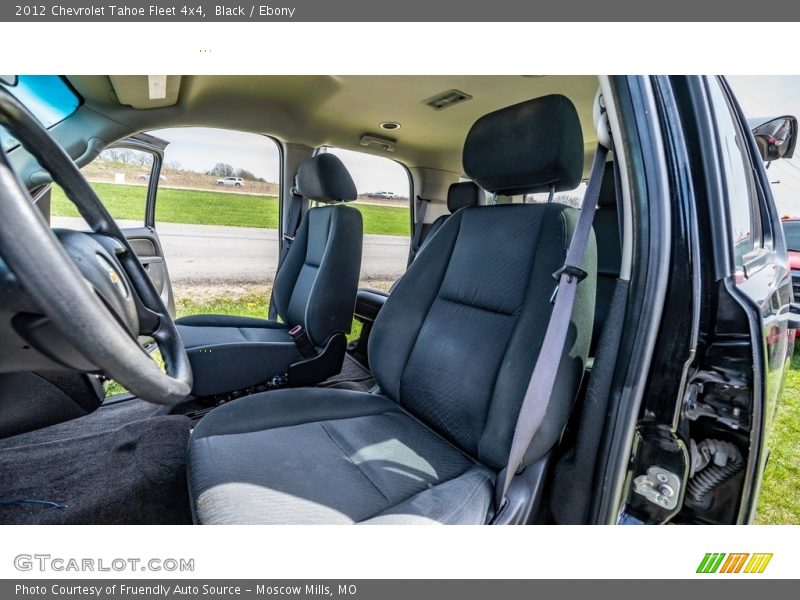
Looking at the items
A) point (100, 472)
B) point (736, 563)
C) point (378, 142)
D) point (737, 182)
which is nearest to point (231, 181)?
point (378, 142)

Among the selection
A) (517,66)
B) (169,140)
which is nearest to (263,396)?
(517,66)

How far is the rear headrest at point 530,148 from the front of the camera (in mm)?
1011

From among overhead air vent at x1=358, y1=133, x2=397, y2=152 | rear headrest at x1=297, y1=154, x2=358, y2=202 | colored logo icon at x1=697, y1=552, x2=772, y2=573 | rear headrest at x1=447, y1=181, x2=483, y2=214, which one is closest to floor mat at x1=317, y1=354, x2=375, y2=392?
rear headrest at x1=297, y1=154, x2=358, y2=202

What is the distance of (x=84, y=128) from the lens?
1.88 meters

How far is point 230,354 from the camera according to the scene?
1.76 metres

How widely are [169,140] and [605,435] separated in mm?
2583

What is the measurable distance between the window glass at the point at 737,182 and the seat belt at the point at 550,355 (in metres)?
0.25

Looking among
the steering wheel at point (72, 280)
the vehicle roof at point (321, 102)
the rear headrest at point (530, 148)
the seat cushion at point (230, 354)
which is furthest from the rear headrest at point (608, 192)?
the steering wheel at point (72, 280)

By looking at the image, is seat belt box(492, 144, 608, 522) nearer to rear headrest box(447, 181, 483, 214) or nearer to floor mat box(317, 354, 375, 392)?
floor mat box(317, 354, 375, 392)

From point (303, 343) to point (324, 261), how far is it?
1.34 feet

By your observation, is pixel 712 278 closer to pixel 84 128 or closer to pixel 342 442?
pixel 342 442

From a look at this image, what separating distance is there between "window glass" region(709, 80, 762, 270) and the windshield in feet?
6.30

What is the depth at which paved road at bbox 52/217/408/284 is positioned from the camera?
2898mm

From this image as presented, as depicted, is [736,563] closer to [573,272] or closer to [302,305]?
[573,272]
